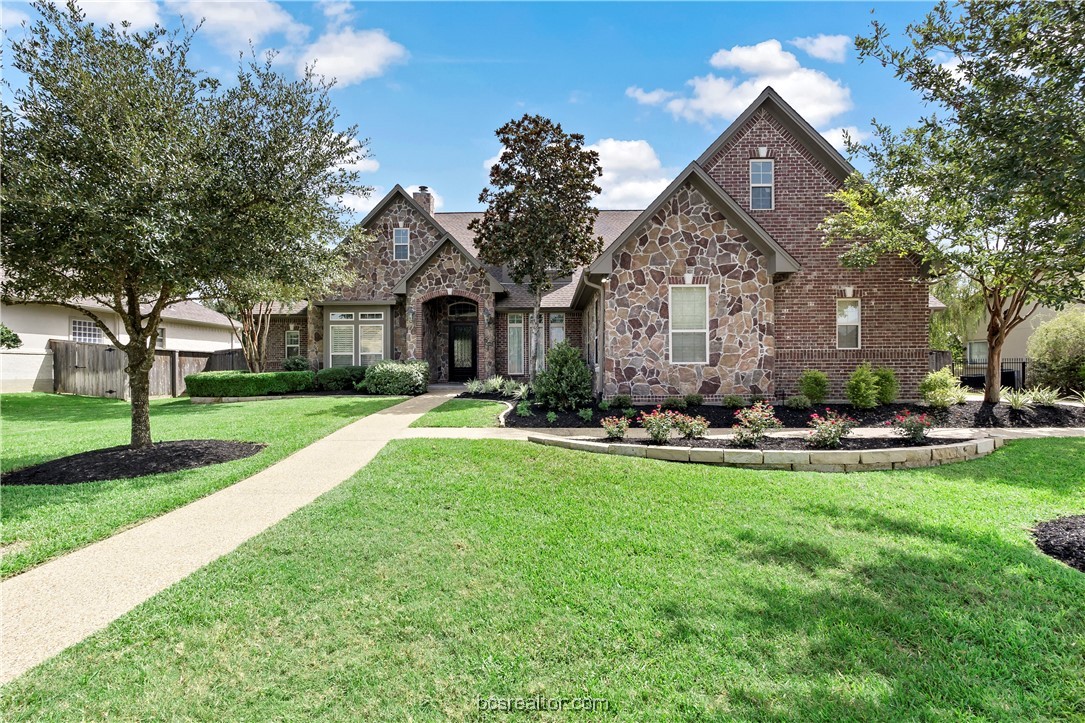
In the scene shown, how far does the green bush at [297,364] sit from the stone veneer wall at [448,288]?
4.64 metres

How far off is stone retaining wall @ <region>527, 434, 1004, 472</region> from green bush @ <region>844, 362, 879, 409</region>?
4.13m

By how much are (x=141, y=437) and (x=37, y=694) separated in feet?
22.4

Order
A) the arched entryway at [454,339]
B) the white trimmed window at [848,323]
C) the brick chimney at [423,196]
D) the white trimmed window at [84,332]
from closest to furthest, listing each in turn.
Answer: the white trimmed window at [848,323], the white trimmed window at [84,332], the arched entryway at [454,339], the brick chimney at [423,196]

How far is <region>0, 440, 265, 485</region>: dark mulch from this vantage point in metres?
7.16

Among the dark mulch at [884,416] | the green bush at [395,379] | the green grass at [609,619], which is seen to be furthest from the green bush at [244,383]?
the green grass at [609,619]

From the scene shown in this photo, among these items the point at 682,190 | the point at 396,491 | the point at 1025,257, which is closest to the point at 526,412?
the point at 396,491

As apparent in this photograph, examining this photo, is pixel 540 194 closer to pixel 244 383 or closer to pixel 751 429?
pixel 751 429

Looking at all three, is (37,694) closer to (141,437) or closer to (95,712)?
(95,712)

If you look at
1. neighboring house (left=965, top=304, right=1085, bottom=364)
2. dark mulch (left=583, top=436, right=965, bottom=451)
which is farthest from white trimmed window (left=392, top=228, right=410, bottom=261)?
neighboring house (left=965, top=304, right=1085, bottom=364)

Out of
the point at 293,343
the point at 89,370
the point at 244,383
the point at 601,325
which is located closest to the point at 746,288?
the point at 601,325

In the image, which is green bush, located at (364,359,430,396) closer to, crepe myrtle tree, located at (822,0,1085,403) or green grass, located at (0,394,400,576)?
green grass, located at (0,394,400,576)

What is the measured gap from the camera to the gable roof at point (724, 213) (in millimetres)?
11836

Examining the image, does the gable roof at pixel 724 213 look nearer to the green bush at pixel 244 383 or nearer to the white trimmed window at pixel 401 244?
the white trimmed window at pixel 401 244

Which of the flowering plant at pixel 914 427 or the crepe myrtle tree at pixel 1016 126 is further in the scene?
the flowering plant at pixel 914 427
